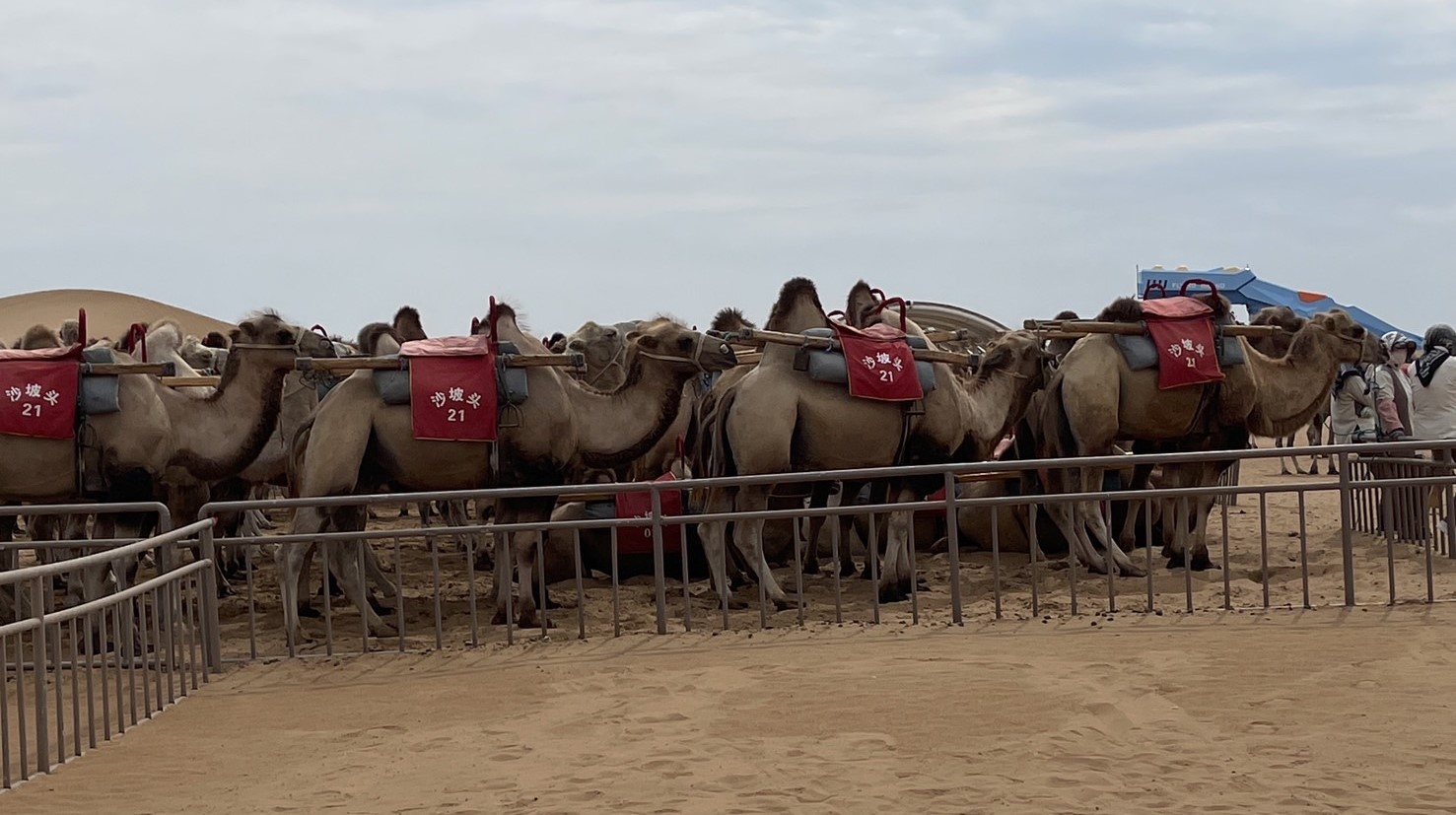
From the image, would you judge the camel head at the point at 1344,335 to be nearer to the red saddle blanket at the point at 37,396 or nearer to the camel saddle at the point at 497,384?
the camel saddle at the point at 497,384

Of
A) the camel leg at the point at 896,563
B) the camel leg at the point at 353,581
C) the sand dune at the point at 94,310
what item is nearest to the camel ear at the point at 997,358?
the camel leg at the point at 896,563

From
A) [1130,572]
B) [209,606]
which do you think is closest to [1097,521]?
[1130,572]

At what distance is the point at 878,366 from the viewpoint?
11578mm

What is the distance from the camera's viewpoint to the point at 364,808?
6.35m

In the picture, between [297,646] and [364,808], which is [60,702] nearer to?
[364,808]

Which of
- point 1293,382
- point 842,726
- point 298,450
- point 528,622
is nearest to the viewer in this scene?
point 842,726

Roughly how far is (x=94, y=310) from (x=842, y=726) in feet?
212

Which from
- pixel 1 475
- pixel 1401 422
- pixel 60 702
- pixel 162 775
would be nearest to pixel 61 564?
pixel 60 702

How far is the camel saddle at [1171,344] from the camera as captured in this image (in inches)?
509

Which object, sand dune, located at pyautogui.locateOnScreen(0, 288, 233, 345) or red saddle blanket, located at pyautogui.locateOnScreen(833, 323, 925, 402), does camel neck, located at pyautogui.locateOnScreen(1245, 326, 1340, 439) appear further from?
sand dune, located at pyautogui.locateOnScreen(0, 288, 233, 345)

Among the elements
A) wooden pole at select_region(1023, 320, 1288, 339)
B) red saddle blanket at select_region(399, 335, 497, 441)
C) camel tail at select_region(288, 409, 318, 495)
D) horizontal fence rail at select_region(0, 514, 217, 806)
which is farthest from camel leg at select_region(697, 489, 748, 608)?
wooden pole at select_region(1023, 320, 1288, 339)

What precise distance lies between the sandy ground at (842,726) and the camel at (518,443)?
137 cm

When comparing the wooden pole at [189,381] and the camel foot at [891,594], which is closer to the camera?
the camel foot at [891,594]

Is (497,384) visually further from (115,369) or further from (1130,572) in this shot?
(1130,572)
